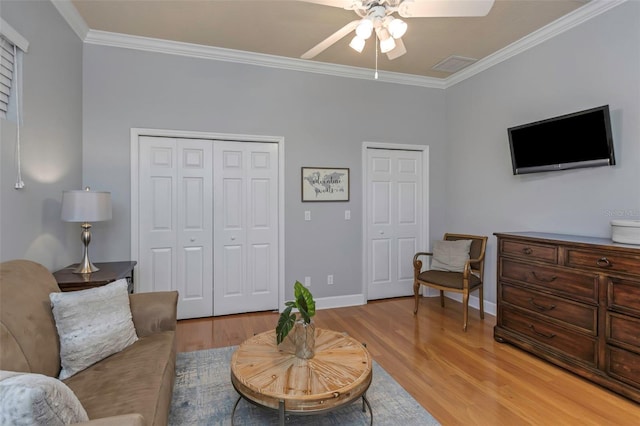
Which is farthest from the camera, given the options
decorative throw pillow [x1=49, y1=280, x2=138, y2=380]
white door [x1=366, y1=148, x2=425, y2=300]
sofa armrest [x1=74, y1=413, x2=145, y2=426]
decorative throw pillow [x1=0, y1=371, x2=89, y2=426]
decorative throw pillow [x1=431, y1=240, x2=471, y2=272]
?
white door [x1=366, y1=148, x2=425, y2=300]

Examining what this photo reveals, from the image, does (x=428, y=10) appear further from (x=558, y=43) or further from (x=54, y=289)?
(x=54, y=289)

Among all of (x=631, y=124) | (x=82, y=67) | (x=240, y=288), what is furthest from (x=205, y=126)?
(x=631, y=124)

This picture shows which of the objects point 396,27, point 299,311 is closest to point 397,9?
point 396,27

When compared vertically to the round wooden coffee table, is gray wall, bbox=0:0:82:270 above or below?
above

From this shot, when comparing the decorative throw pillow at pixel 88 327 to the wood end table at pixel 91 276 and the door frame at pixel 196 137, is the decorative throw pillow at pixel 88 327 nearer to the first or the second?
the wood end table at pixel 91 276

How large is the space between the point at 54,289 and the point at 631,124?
4.18 m

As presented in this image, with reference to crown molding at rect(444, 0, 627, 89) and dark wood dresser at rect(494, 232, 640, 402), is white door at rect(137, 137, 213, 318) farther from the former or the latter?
crown molding at rect(444, 0, 627, 89)

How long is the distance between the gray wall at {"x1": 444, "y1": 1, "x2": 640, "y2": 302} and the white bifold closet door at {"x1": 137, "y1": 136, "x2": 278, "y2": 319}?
244 cm

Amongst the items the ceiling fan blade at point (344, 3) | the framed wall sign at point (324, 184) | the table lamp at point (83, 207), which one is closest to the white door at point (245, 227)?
the framed wall sign at point (324, 184)

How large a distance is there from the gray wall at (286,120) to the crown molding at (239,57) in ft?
0.19

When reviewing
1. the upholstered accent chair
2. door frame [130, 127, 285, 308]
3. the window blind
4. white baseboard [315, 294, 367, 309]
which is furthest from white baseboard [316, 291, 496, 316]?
the window blind

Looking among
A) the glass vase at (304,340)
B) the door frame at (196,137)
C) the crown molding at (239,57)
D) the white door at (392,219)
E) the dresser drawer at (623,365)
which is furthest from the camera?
the white door at (392,219)

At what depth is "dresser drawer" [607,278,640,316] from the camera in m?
2.13

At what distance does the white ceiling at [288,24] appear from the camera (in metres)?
2.79
